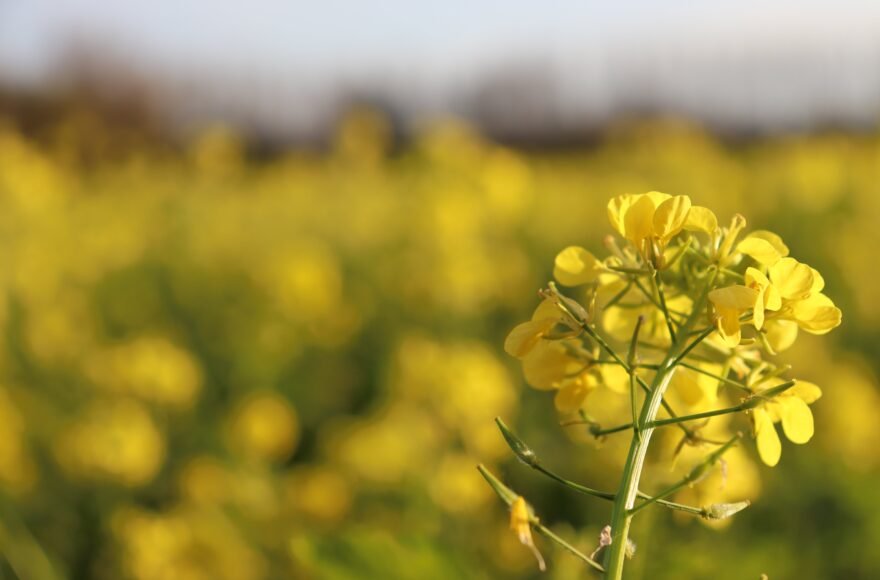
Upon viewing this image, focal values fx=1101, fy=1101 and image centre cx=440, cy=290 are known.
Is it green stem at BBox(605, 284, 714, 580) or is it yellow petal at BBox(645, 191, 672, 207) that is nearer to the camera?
green stem at BBox(605, 284, 714, 580)

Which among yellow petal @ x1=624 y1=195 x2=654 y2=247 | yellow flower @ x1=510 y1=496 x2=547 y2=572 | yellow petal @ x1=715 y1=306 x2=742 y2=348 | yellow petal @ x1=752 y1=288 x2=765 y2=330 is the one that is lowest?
yellow flower @ x1=510 y1=496 x2=547 y2=572

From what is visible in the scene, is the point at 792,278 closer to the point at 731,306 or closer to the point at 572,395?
the point at 731,306

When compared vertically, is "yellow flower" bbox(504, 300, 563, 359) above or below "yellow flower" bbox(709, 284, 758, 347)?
below

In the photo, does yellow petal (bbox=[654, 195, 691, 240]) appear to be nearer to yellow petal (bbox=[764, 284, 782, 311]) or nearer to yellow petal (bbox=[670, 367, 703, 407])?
yellow petal (bbox=[764, 284, 782, 311])

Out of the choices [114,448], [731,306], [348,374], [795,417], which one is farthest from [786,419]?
[348,374]

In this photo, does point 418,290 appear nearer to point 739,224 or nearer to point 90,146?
point 739,224

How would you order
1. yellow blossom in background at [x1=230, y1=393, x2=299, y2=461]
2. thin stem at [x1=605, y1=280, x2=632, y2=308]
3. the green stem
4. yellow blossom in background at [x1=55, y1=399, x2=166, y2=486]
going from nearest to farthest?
the green stem
thin stem at [x1=605, y1=280, x2=632, y2=308]
yellow blossom in background at [x1=55, y1=399, x2=166, y2=486]
yellow blossom in background at [x1=230, y1=393, x2=299, y2=461]

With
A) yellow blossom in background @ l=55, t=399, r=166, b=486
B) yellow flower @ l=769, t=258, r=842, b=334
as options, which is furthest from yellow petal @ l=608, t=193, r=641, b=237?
yellow blossom in background @ l=55, t=399, r=166, b=486
